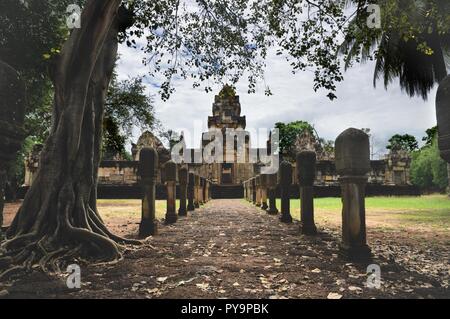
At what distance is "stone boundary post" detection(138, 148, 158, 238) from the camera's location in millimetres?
7292

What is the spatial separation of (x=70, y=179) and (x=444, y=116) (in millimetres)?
5464

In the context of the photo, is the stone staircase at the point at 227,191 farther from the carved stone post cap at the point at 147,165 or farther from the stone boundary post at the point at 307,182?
the carved stone post cap at the point at 147,165

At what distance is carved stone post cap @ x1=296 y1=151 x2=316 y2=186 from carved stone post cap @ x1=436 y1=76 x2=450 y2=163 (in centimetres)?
350

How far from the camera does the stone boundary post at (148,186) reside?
23.9ft

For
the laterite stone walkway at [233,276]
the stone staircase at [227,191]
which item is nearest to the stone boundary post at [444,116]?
the laterite stone walkway at [233,276]

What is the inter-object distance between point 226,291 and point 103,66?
5.11m

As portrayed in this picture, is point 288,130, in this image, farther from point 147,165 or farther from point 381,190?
point 147,165

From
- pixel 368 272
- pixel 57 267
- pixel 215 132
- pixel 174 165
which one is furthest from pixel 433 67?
pixel 215 132

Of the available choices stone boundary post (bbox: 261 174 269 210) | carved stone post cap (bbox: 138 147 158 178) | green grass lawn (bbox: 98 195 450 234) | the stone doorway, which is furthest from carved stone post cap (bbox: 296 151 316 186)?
the stone doorway

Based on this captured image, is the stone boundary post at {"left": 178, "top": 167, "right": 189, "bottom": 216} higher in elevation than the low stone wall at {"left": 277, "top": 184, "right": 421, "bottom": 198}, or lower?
higher

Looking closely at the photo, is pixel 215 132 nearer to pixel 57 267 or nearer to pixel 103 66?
pixel 103 66

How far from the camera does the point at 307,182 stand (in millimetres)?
7473

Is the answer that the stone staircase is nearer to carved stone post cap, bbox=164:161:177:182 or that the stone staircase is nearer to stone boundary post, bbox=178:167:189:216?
stone boundary post, bbox=178:167:189:216

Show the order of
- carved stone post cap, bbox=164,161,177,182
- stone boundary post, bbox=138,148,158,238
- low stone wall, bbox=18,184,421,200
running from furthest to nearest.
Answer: low stone wall, bbox=18,184,421,200 < carved stone post cap, bbox=164,161,177,182 < stone boundary post, bbox=138,148,158,238
